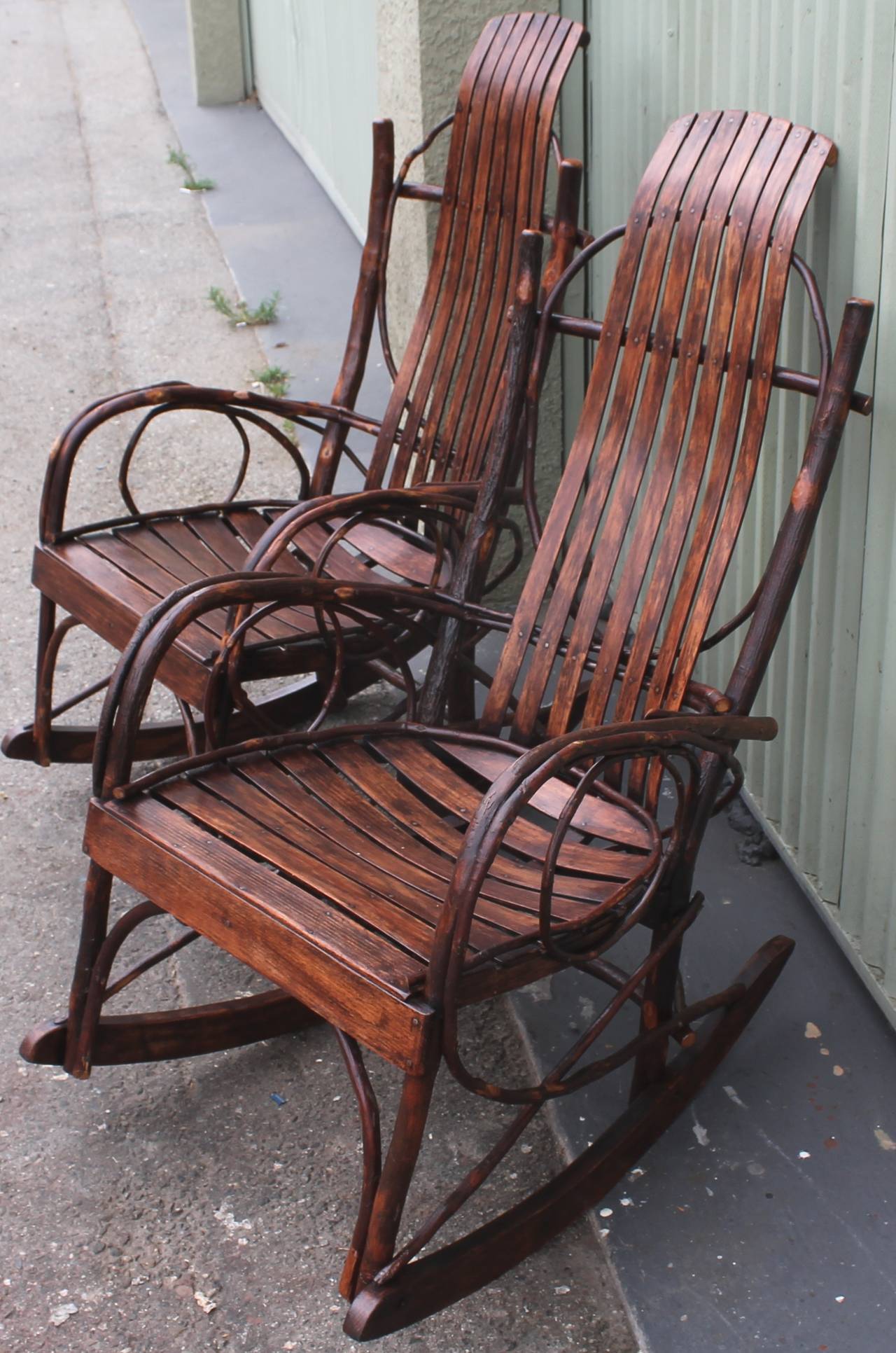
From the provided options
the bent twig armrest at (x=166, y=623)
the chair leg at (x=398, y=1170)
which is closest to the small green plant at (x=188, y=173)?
the bent twig armrest at (x=166, y=623)

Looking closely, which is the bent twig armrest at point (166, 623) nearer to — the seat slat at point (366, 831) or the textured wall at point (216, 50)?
the seat slat at point (366, 831)

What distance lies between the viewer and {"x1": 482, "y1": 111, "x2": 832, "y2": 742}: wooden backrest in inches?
78.9

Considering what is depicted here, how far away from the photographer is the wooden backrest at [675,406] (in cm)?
200

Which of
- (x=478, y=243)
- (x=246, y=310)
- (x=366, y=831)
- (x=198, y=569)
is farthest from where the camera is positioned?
(x=246, y=310)

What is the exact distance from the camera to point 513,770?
61.2 inches

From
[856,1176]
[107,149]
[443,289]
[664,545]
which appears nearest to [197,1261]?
[856,1176]

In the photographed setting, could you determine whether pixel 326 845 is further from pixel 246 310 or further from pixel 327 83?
pixel 327 83

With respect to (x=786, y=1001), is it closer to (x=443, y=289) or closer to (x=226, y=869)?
(x=226, y=869)

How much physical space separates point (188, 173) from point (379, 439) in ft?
13.6

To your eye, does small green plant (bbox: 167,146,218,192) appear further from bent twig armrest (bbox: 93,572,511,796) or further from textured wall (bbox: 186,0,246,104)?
bent twig armrest (bbox: 93,572,511,796)

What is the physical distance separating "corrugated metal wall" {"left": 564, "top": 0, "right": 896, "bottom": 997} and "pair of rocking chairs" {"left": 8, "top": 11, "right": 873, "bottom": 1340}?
0.27 feet

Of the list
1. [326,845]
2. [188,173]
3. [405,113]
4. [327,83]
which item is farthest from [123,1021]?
[188,173]

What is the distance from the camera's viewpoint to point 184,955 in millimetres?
2479

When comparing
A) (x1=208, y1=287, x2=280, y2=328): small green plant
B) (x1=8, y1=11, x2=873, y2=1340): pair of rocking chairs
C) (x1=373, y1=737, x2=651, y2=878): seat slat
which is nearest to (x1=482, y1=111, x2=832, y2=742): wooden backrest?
(x1=8, y1=11, x2=873, y2=1340): pair of rocking chairs
